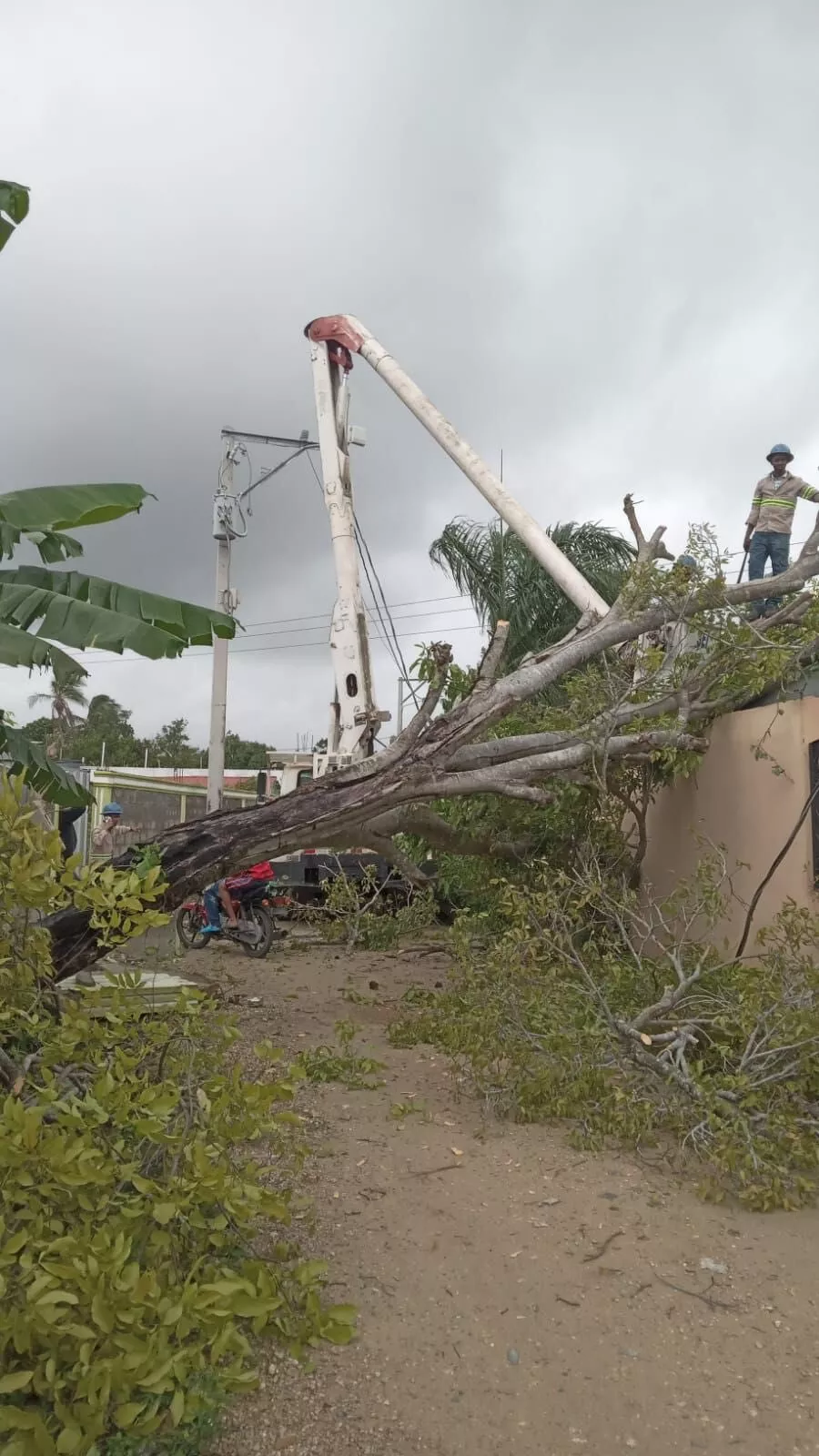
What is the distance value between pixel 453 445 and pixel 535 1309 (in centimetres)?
781

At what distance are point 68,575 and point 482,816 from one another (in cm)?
388

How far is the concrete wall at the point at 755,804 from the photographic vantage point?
5.95 meters

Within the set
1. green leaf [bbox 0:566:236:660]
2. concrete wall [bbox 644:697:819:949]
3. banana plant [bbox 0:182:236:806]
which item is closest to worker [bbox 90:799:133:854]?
banana plant [bbox 0:182:236:806]

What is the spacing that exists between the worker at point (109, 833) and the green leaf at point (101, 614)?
445 centimetres

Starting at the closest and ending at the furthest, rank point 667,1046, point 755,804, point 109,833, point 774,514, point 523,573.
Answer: point 667,1046 < point 755,804 < point 774,514 < point 109,833 < point 523,573

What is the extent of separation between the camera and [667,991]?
15.3ft

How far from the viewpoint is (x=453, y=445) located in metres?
9.38

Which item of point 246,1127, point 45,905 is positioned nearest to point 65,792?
point 45,905

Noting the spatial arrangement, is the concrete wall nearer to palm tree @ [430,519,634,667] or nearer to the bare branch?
the bare branch

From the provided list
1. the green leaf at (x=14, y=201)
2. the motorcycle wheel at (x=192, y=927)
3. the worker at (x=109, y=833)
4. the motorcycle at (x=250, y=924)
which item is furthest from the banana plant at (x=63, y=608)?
the motorcycle wheel at (x=192, y=927)

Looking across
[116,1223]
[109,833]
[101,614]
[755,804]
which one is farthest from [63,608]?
[109,833]

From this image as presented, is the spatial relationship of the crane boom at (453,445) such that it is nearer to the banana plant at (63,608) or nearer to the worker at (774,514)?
the worker at (774,514)

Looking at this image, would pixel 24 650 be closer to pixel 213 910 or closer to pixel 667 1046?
pixel 667 1046

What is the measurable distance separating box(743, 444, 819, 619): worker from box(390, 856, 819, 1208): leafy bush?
12.1ft
